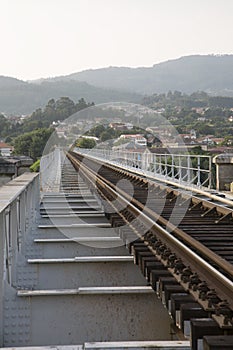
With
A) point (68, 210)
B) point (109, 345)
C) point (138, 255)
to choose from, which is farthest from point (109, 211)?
point (109, 345)

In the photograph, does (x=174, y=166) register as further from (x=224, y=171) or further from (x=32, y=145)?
(x=32, y=145)

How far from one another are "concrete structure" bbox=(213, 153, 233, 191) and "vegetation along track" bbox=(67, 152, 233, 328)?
1.92m

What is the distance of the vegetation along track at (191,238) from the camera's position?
4.21m

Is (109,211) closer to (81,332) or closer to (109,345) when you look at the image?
(81,332)

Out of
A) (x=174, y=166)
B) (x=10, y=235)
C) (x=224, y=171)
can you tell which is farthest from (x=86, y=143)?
(x=10, y=235)

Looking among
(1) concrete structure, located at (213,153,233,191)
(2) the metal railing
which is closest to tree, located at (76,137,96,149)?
(2) the metal railing

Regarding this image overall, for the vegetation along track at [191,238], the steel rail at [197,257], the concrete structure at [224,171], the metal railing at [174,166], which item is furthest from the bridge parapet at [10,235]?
the concrete structure at [224,171]

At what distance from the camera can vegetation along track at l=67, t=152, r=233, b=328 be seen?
13.8 ft

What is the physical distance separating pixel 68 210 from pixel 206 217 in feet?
10.9

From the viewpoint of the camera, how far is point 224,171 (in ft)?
48.0

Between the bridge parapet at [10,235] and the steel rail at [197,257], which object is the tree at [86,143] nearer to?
the bridge parapet at [10,235]

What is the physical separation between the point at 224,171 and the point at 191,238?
27.6 ft

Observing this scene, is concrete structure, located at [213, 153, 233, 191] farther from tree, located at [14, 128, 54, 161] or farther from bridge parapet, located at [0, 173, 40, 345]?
tree, located at [14, 128, 54, 161]

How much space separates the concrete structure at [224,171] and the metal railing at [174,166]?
1.06 ft
